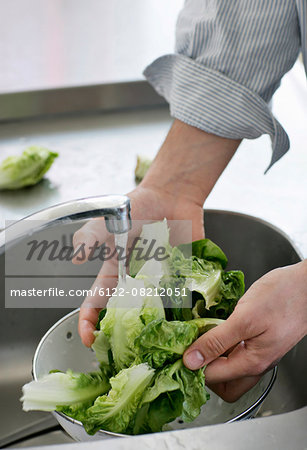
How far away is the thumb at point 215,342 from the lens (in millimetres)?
733

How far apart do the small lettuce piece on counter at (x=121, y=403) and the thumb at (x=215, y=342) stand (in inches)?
2.4

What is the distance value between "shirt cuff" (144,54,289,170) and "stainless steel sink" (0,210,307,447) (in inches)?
6.3

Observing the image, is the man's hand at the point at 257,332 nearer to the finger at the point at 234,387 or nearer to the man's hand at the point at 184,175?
the finger at the point at 234,387

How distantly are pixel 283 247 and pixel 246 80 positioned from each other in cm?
31

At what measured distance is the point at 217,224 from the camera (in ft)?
3.75

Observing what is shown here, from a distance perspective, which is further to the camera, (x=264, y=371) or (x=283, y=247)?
(x=283, y=247)

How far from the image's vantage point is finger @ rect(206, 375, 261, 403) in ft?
2.60

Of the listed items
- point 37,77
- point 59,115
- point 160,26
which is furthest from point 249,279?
point 160,26

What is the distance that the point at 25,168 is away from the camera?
124 centimetres

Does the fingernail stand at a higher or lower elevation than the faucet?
lower

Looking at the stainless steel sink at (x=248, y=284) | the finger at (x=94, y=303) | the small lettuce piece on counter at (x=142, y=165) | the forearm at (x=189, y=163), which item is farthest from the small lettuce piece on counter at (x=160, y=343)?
the small lettuce piece on counter at (x=142, y=165)

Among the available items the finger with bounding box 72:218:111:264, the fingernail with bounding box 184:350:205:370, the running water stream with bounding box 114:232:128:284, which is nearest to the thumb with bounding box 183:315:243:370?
the fingernail with bounding box 184:350:205:370

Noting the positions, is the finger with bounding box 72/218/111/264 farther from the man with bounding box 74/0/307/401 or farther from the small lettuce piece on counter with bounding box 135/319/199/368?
the small lettuce piece on counter with bounding box 135/319/199/368

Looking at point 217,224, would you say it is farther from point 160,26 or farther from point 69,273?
point 160,26
